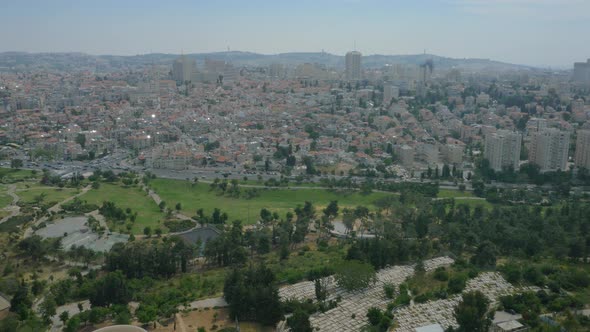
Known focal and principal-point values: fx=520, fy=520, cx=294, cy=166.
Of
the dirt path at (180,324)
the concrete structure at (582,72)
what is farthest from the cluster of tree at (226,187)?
the concrete structure at (582,72)

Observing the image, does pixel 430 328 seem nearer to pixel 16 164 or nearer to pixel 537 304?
pixel 537 304

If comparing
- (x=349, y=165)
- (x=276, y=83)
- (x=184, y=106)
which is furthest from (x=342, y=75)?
(x=349, y=165)

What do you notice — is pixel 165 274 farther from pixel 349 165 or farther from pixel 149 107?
pixel 149 107

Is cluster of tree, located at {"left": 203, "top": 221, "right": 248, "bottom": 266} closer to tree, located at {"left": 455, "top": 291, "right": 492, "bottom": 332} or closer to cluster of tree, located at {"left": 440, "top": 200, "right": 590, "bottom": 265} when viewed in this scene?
cluster of tree, located at {"left": 440, "top": 200, "right": 590, "bottom": 265}

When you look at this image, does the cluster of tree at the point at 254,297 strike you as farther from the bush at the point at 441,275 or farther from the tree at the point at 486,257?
the tree at the point at 486,257

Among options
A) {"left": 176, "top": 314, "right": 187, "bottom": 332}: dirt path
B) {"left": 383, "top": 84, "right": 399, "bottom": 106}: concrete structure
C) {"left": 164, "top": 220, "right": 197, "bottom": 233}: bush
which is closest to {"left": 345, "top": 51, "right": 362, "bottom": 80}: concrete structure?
{"left": 383, "top": 84, "right": 399, "bottom": 106}: concrete structure
